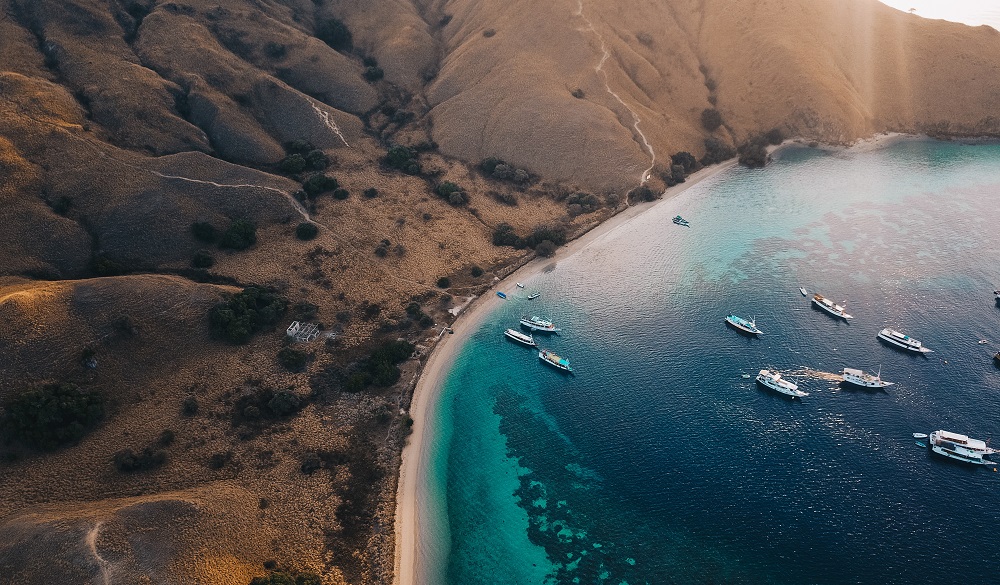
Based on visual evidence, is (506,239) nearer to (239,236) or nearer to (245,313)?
(239,236)

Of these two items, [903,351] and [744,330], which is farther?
[744,330]

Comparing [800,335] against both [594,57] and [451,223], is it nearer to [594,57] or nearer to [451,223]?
[451,223]

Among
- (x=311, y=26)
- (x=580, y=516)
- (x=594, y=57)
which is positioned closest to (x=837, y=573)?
(x=580, y=516)

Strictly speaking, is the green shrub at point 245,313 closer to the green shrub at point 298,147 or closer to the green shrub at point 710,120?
the green shrub at point 298,147

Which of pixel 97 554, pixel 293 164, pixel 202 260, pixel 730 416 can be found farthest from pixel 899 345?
pixel 293 164

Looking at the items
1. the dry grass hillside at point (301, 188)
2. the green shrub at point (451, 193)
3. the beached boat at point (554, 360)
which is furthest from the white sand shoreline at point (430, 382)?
the green shrub at point (451, 193)

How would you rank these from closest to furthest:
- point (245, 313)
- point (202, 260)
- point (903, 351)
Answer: point (245, 313) → point (903, 351) → point (202, 260)

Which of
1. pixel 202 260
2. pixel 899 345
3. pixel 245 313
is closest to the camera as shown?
pixel 245 313

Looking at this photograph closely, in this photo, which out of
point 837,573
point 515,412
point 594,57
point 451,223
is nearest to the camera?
point 837,573
